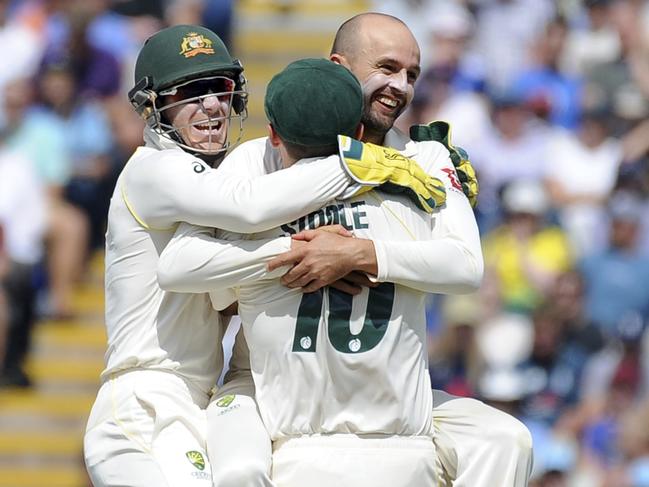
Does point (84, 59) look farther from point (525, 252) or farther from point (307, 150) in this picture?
point (307, 150)

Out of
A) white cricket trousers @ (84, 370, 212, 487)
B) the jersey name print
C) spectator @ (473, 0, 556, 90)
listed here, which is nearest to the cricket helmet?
the jersey name print

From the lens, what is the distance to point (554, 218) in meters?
11.1

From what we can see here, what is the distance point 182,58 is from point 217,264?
871 mm

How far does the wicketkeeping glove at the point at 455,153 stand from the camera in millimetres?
5797

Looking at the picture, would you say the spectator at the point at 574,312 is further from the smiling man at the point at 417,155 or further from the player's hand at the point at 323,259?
the player's hand at the point at 323,259

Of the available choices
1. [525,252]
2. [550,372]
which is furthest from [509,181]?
[550,372]

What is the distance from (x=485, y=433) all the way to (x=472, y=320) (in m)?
5.20

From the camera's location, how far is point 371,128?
5637mm

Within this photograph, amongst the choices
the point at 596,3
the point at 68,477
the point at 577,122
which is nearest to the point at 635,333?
the point at 577,122

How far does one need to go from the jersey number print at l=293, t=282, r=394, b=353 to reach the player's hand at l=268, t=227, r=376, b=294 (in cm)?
7

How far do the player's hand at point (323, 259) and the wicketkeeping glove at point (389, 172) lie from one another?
212mm

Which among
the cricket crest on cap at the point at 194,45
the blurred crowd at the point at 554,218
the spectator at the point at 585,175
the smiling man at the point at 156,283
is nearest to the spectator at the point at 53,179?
the blurred crowd at the point at 554,218

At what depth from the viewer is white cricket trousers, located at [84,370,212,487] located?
5.40 m

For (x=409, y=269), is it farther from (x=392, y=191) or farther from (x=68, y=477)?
(x=68, y=477)
